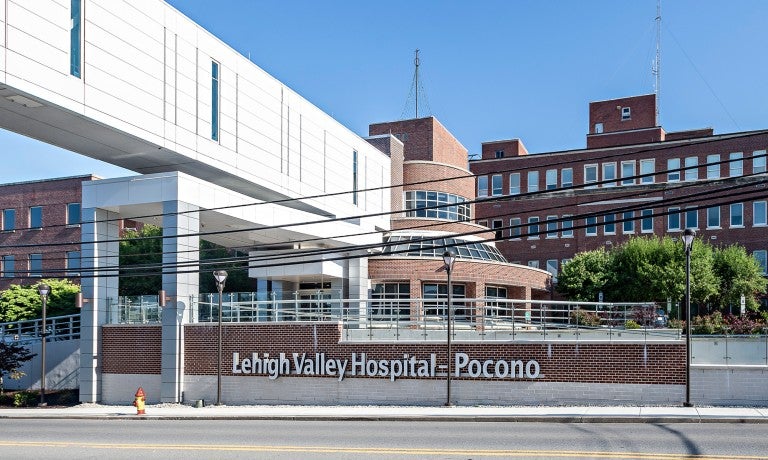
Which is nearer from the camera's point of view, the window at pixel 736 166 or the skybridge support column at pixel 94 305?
the skybridge support column at pixel 94 305

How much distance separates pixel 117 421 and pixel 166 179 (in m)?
9.12

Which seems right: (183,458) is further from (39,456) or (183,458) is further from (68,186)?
(68,186)

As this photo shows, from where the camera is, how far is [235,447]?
18.1 m

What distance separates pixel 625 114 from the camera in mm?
75938

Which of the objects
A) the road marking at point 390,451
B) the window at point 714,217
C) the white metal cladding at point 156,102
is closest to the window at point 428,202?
Result: the white metal cladding at point 156,102

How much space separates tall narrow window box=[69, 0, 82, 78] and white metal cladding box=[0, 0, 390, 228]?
0.19 m

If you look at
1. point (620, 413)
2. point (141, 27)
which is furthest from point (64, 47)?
point (620, 413)

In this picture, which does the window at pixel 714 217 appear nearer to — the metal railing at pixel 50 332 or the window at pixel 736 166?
the window at pixel 736 166

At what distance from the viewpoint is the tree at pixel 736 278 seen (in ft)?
179

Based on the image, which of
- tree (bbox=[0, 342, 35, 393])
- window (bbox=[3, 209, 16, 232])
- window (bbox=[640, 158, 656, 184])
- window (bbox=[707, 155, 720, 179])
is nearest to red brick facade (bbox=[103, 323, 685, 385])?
tree (bbox=[0, 342, 35, 393])

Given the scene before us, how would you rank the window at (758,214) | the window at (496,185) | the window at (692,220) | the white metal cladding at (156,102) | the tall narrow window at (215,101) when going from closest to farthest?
1. the white metal cladding at (156,102)
2. the tall narrow window at (215,101)
3. the window at (758,214)
4. the window at (692,220)
5. the window at (496,185)

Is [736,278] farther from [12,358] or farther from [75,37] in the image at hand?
[75,37]

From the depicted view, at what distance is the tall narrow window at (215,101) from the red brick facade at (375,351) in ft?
26.9

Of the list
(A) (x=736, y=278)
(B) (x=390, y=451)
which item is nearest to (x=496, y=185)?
(A) (x=736, y=278)
